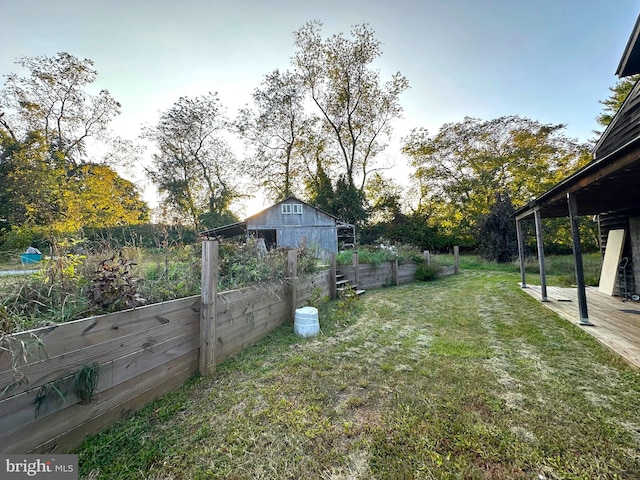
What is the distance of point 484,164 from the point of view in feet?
57.8

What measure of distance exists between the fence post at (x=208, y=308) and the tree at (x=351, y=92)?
18.2 metres

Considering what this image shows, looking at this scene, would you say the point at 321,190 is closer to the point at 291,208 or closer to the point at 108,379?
the point at 291,208

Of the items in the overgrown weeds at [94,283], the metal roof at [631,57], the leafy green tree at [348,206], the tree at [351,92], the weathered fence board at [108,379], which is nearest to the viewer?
the weathered fence board at [108,379]

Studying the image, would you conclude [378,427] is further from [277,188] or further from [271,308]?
[277,188]

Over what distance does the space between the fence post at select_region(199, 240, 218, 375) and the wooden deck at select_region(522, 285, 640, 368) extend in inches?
176

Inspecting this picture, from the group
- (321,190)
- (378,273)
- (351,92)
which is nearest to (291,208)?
(321,190)

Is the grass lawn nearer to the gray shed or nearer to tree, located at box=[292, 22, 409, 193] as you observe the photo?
the gray shed

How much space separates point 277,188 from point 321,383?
20.1 metres

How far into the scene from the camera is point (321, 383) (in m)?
2.64

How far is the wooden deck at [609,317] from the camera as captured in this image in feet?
10.3

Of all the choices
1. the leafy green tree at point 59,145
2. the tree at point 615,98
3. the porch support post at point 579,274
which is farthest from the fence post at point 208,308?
the tree at point 615,98

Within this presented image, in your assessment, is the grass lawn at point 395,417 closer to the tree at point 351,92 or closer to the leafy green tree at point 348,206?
the leafy green tree at point 348,206

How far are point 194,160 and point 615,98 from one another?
28.7 meters

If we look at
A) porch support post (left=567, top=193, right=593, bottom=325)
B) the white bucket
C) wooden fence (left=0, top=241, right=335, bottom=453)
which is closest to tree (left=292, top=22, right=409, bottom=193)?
porch support post (left=567, top=193, right=593, bottom=325)
